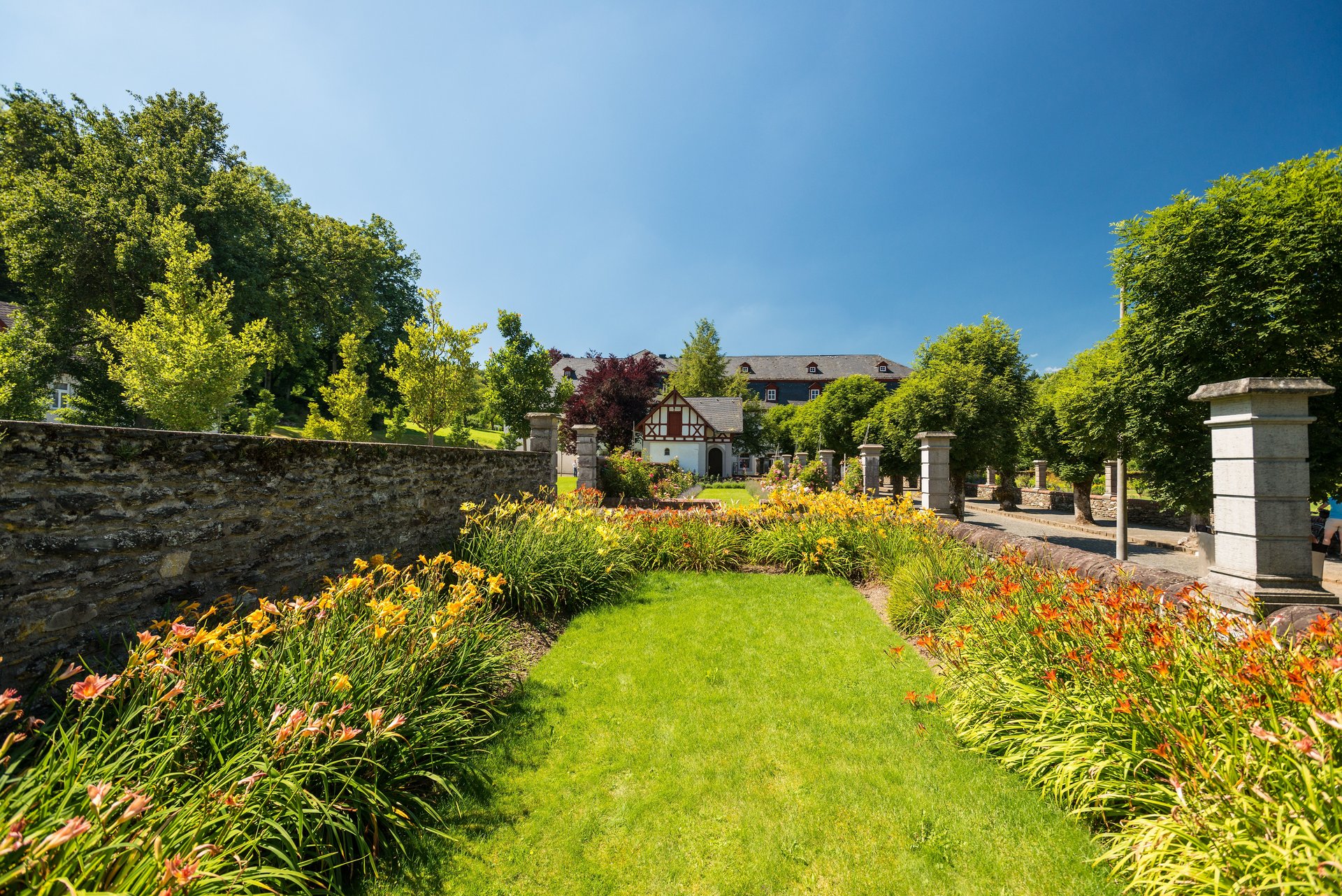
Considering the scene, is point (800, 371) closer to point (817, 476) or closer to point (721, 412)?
point (721, 412)

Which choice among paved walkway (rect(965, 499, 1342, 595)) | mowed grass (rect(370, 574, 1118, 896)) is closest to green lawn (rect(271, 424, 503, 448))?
mowed grass (rect(370, 574, 1118, 896))

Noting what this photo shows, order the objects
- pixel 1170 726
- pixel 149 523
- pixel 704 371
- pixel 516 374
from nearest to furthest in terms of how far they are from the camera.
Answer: pixel 1170 726
pixel 149 523
pixel 516 374
pixel 704 371

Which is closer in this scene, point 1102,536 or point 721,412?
point 1102,536

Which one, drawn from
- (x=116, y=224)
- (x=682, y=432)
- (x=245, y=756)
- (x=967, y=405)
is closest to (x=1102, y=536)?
(x=967, y=405)

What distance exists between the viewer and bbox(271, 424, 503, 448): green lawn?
25125 millimetres

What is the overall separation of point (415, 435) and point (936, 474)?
1120 inches

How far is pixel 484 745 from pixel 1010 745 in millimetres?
3357

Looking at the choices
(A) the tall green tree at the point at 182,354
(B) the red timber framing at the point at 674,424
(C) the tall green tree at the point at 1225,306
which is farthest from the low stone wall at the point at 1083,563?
(B) the red timber framing at the point at 674,424

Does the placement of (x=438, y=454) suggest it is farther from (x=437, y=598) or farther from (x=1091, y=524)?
(x=1091, y=524)

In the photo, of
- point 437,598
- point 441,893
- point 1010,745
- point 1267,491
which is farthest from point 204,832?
point 1267,491

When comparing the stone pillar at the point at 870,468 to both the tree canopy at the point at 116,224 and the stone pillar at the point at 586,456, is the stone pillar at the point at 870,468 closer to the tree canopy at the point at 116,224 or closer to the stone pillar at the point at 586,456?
the stone pillar at the point at 586,456

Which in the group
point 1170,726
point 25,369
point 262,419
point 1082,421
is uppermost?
point 25,369

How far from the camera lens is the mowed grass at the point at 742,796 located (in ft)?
7.27

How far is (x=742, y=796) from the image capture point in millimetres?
2738
